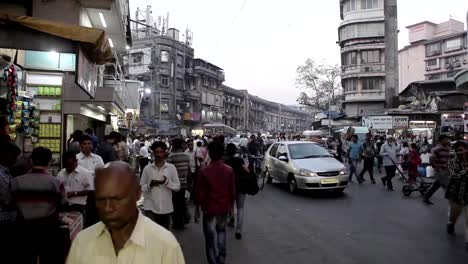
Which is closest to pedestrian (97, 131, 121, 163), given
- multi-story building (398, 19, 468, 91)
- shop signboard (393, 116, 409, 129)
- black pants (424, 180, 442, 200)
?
black pants (424, 180, 442, 200)

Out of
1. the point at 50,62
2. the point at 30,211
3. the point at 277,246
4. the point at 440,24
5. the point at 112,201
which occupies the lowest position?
the point at 277,246

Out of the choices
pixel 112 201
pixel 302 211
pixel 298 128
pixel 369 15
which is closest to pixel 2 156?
pixel 112 201

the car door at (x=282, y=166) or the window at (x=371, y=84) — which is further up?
the window at (x=371, y=84)

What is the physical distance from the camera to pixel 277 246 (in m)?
7.07

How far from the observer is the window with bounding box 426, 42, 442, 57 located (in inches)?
2825

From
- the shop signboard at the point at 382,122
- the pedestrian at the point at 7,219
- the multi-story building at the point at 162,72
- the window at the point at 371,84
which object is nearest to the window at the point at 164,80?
the multi-story building at the point at 162,72

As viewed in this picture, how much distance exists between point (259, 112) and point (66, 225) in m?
97.3

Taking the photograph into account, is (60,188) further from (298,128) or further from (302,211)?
(298,128)

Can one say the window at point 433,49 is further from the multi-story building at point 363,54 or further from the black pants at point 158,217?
the black pants at point 158,217

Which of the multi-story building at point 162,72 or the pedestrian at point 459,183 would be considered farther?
the multi-story building at point 162,72

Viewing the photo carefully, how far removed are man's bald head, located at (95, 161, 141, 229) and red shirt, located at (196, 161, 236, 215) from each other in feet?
11.3

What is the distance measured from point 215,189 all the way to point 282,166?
881 cm

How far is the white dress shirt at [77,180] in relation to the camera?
5.72 meters

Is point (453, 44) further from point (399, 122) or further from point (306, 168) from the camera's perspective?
point (306, 168)
